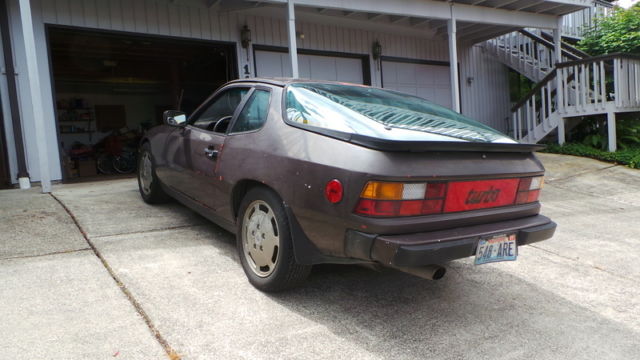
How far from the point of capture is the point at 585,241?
4.64 metres

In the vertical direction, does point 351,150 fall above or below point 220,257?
above

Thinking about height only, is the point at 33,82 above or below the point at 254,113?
above

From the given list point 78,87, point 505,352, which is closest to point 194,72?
point 78,87

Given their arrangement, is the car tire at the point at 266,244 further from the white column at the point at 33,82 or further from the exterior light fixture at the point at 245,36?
the exterior light fixture at the point at 245,36

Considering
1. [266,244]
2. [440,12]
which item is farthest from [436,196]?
[440,12]

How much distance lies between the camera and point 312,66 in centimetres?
Answer: 1006

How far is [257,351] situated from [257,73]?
7.71 metres

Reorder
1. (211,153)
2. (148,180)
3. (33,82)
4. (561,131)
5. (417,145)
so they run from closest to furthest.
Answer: (417,145) < (211,153) < (148,180) < (33,82) < (561,131)

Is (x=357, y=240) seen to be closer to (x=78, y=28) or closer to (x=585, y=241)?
(x=585, y=241)

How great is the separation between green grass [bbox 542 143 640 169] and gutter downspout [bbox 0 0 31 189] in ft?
33.2

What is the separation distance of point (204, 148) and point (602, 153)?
8654 mm

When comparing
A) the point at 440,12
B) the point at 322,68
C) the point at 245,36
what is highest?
the point at 440,12

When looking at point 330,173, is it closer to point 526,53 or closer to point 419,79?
point 419,79

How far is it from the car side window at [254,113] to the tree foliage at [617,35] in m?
11.0
